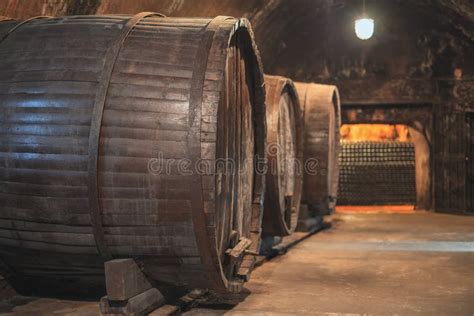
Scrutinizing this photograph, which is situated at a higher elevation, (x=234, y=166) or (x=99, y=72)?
(x=99, y=72)

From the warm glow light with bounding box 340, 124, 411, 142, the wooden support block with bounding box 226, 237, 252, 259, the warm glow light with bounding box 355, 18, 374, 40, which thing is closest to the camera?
the wooden support block with bounding box 226, 237, 252, 259

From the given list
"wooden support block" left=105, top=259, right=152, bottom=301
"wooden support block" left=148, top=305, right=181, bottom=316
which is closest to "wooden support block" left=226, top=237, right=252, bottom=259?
"wooden support block" left=148, top=305, right=181, bottom=316

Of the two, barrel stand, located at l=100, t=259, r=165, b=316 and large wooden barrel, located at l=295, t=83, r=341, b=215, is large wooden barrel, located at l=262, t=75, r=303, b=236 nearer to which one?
large wooden barrel, located at l=295, t=83, r=341, b=215

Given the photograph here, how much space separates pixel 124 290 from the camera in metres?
3.04

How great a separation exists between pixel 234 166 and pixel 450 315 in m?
1.45

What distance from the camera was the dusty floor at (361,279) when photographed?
378cm

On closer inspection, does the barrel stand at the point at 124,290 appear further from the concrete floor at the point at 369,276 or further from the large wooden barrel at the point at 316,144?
the large wooden barrel at the point at 316,144

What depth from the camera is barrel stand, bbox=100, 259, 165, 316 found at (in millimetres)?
3045

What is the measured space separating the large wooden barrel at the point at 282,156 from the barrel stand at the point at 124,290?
227cm

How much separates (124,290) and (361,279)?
228 centimetres

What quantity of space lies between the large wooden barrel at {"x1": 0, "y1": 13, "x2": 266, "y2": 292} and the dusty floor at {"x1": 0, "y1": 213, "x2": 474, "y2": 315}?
20.3 inches

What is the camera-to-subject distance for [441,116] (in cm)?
1095

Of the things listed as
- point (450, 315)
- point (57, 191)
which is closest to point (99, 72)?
point (57, 191)

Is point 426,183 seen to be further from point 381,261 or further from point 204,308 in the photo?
point 204,308
